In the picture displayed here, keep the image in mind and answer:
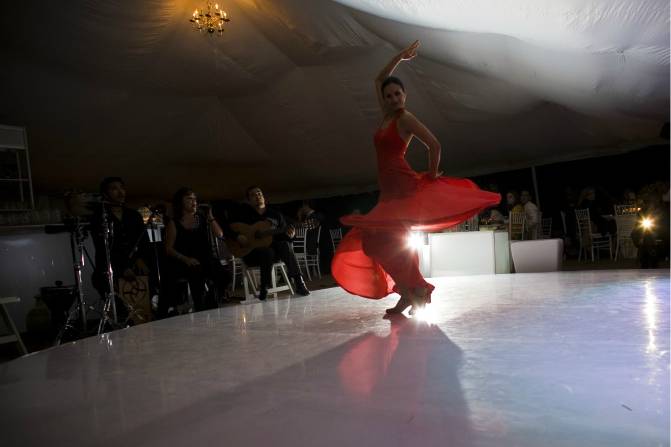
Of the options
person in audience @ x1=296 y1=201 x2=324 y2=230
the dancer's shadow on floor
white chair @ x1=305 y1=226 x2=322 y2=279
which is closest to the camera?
the dancer's shadow on floor

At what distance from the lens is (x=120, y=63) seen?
5.16m

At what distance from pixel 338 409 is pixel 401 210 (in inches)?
48.3

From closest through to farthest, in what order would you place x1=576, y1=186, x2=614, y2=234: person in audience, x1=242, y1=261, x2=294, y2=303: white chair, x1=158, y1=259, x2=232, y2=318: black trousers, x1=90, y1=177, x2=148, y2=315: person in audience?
x1=90, y1=177, x2=148, y2=315: person in audience → x1=158, y1=259, x2=232, y2=318: black trousers → x1=242, y1=261, x2=294, y2=303: white chair → x1=576, y1=186, x2=614, y2=234: person in audience

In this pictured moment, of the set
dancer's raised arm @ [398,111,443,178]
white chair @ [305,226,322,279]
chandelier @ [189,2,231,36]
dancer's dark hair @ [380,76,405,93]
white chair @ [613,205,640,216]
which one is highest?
chandelier @ [189,2,231,36]

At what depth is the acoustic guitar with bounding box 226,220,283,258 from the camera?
12.8 feet

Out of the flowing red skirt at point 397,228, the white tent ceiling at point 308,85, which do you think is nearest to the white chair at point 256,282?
the flowing red skirt at point 397,228

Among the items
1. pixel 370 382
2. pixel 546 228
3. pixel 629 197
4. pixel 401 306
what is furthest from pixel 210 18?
pixel 546 228

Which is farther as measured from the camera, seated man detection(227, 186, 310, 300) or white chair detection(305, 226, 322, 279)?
white chair detection(305, 226, 322, 279)

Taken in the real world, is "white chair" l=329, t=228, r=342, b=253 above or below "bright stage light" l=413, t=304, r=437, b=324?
below

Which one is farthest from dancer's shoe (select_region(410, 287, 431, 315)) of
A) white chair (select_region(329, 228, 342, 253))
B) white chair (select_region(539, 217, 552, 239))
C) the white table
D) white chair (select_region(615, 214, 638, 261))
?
white chair (select_region(329, 228, 342, 253))

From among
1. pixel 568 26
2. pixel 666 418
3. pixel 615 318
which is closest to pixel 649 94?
pixel 568 26

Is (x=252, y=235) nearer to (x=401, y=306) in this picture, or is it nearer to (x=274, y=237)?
(x=274, y=237)

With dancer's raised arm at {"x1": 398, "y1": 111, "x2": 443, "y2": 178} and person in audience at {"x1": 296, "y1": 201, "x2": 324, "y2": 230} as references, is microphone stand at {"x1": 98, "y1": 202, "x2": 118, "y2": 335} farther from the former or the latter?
person in audience at {"x1": 296, "y1": 201, "x2": 324, "y2": 230}

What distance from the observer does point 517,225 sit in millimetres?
6750
